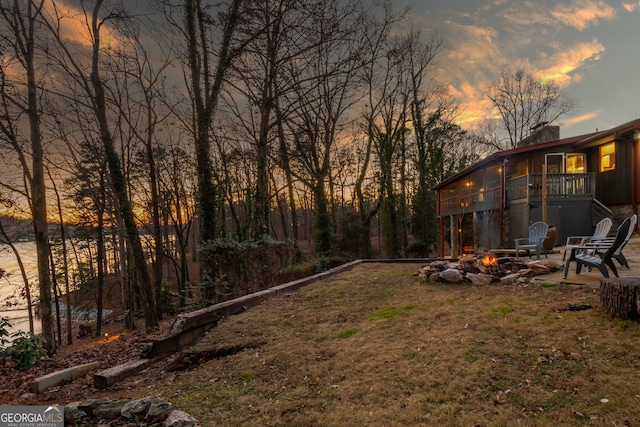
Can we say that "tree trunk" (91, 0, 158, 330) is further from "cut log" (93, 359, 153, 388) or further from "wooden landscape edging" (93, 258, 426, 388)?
"cut log" (93, 359, 153, 388)

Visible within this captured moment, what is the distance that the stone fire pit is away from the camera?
6.19m

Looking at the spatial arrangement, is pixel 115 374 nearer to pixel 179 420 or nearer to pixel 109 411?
pixel 109 411

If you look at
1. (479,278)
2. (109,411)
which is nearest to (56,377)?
(109,411)

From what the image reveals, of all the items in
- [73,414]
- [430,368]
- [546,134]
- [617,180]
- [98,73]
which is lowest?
[73,414]

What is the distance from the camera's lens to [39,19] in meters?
8.98

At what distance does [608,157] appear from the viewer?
12.3 m

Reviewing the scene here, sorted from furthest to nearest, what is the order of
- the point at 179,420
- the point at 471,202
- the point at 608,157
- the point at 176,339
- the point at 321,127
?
the point at 321,127, the point at 471,202, the point at 608,157, the point at 176,339, the point at 179,420

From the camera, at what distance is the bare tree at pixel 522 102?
23578 millimetres

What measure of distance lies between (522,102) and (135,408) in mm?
31307

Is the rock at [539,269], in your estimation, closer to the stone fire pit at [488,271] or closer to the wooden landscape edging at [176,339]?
the stone fire pit at [488,271]

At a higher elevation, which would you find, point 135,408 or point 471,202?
point 471,202

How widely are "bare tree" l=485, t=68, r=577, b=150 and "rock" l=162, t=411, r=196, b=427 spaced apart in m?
28.9

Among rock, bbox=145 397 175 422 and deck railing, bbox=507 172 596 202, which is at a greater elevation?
deck railing, bbox=507 172 596 202
